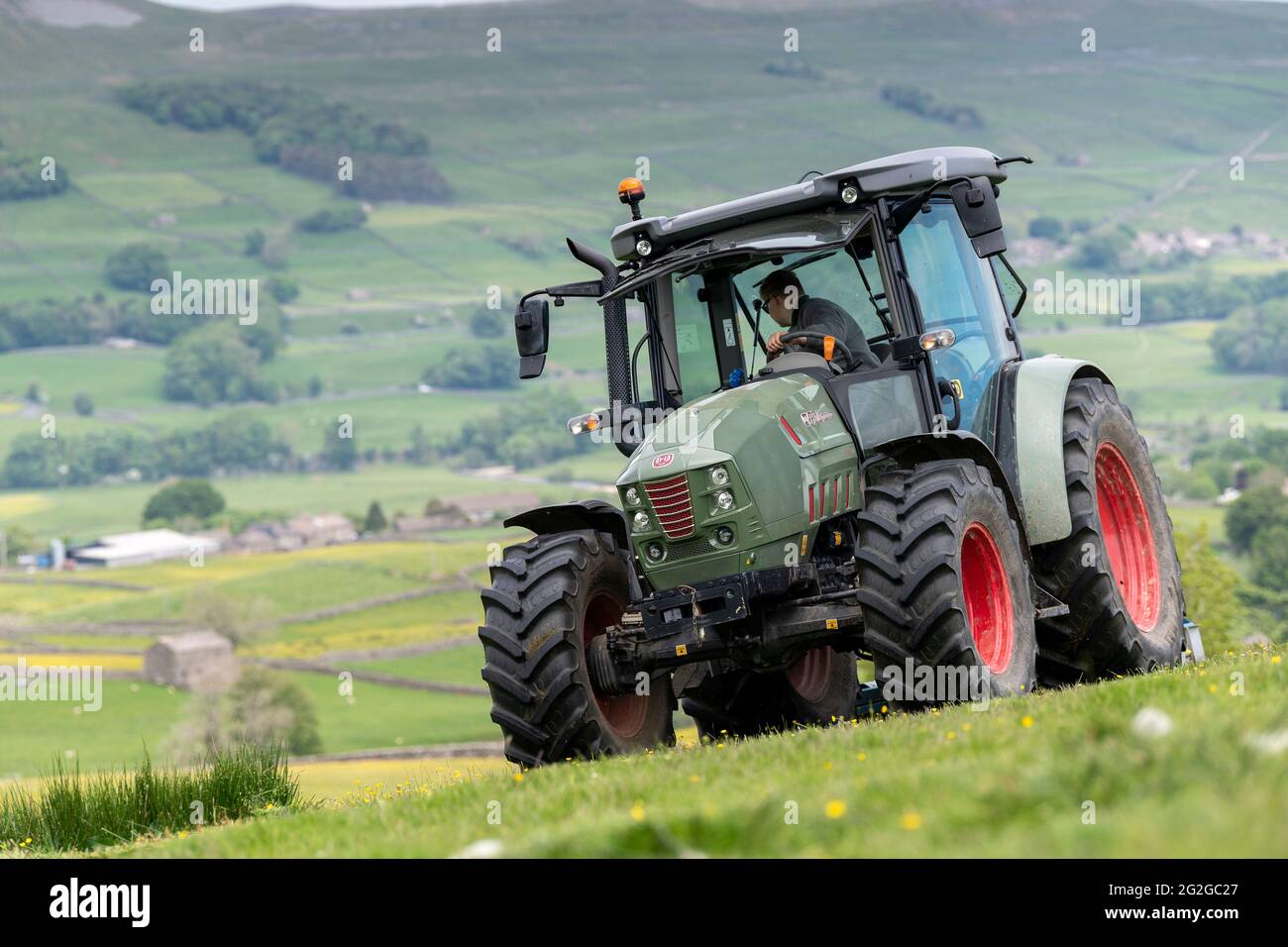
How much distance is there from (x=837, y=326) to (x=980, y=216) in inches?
54.2

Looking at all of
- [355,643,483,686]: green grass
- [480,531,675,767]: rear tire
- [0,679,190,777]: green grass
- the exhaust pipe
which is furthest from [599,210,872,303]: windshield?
[355,643,483,686]: green grass

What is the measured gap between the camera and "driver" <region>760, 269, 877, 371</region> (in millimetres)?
11883

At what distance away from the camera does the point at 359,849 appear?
23.8 feet

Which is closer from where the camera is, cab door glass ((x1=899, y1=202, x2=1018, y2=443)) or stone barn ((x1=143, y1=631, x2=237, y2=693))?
cab door glass ((x1=899, y1=202, x2=1018, y2=443))

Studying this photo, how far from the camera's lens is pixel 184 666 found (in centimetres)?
11775

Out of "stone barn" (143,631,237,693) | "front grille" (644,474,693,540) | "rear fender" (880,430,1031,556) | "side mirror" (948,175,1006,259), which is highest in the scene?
"stone barn" (143,631,237,693)

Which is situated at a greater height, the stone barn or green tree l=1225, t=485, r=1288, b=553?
green tree l=1225, t=485, r=1288, b=553

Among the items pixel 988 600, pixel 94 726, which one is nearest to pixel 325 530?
pixel 94 726

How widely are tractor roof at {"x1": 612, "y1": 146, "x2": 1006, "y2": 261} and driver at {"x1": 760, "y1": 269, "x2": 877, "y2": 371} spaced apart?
53 centimetres

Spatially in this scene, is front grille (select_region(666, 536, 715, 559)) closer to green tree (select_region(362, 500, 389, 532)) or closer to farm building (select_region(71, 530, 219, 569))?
farm building (select_region(71, 530, 219, 569))

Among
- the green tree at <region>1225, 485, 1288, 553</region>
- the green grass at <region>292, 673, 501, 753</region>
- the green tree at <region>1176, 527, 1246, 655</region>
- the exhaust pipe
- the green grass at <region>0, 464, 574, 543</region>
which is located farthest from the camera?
the green grass at <region>0, 464, 574, 543</region>
